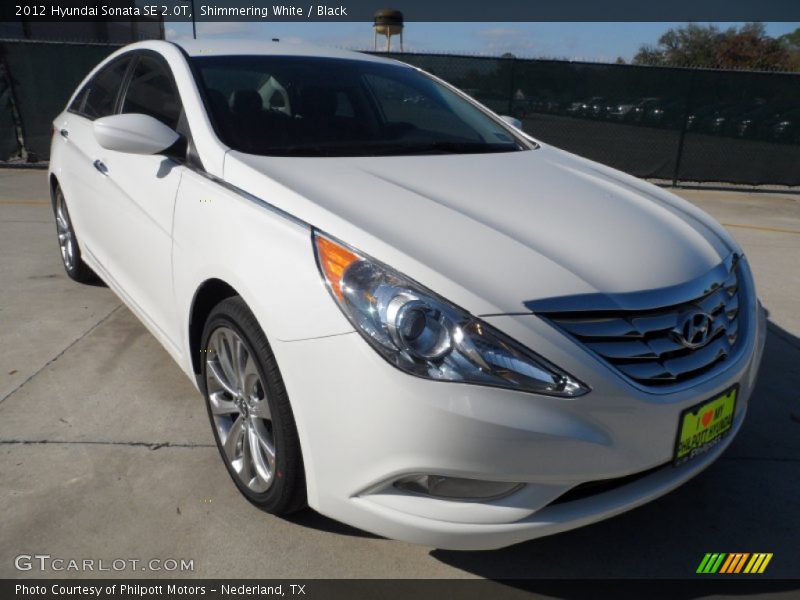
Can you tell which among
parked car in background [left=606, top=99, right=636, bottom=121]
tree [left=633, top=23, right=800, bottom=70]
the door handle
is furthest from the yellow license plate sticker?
tree [left=633, top=23, right=800, bottom=70]

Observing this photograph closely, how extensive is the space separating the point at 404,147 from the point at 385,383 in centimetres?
147

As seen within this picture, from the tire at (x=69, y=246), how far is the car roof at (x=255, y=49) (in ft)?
5.36

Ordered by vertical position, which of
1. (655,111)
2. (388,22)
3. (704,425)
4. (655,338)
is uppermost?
(388,22)

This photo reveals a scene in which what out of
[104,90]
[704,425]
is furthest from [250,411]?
[104,90]

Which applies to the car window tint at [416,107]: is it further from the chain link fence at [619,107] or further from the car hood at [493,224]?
the chain link fence at [619,107]

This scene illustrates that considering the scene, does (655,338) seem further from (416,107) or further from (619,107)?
(619,107)

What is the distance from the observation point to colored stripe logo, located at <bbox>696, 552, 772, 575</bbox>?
210cm

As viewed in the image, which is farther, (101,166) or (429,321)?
(101,166)

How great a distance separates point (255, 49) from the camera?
10.5 ft

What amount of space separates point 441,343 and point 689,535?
126 centimetres

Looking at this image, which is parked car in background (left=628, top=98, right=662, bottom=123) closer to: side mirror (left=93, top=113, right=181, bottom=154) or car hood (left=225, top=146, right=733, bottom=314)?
car hood (left=225, top=146, right=733, bottom=314)

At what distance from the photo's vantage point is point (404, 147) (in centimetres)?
283

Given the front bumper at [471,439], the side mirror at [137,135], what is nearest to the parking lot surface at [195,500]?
the front bumper at [471,439]

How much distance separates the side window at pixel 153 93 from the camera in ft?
9.18
